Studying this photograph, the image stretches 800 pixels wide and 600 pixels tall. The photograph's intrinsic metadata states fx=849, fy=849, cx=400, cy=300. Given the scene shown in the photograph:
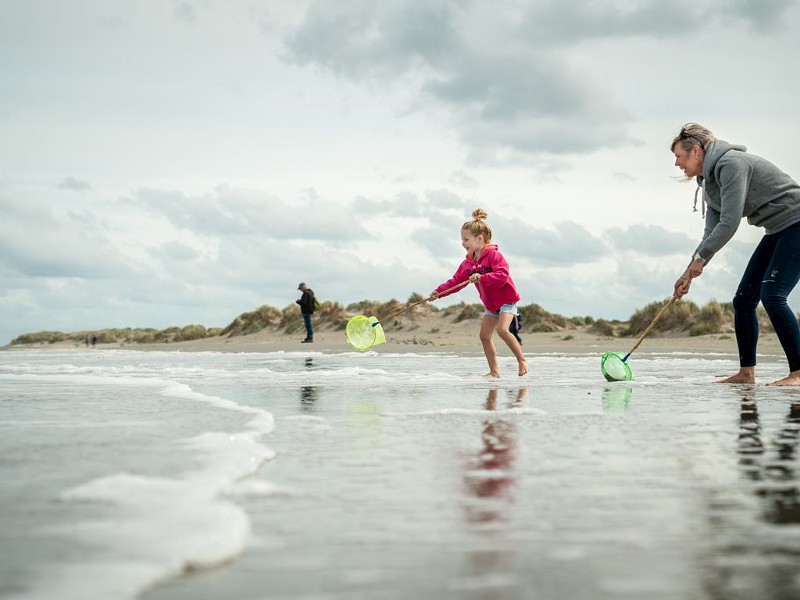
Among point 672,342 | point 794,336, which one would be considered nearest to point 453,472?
point 794,336

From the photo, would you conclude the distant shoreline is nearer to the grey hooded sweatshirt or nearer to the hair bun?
the hair bun

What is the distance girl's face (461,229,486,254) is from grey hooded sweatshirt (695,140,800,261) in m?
3.23

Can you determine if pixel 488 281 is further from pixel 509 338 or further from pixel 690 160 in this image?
pixel 690 160

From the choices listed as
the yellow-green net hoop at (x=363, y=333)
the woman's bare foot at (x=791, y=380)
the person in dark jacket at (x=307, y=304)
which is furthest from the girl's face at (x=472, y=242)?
the person in dark jacket at (x=307, y=304)

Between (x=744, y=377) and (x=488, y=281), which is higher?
(x=488, y=281)

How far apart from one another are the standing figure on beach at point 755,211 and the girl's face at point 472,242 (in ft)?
9.84

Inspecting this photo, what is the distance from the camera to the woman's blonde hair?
23.9 ft

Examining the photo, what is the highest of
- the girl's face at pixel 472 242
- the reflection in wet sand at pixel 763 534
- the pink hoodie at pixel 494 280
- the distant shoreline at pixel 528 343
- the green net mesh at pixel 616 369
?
the girl's face at pixel 472 242

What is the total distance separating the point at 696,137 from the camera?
7.31 meters

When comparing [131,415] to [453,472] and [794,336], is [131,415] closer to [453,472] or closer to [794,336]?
[453,472]

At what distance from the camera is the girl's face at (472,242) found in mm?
10016

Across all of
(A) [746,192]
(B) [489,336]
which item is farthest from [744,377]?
(B) [489,336]

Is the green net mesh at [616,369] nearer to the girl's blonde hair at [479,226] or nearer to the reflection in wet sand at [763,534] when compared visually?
the girl's blonde hair at [479,226]

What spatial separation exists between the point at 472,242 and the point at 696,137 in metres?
3.27
